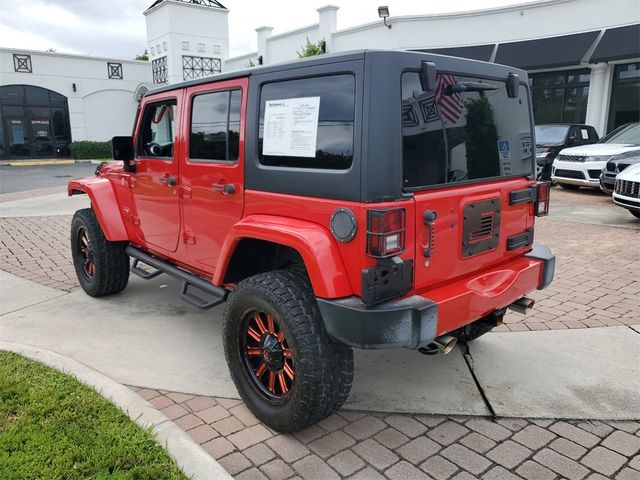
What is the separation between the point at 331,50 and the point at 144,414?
21.6 metres

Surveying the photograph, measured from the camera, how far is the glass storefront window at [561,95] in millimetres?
17891

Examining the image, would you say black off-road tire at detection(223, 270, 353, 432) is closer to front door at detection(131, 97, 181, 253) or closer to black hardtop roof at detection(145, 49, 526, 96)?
black hardtop roof at detection(145, 49, 526, 96)

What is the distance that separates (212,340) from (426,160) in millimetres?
2419

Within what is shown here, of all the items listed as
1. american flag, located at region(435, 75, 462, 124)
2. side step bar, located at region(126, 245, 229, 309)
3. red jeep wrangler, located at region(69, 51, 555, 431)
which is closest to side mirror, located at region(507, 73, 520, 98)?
red jeep wrangler, located at region(69, 51, 555, 431)

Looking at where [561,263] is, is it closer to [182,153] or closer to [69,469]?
[182,153]

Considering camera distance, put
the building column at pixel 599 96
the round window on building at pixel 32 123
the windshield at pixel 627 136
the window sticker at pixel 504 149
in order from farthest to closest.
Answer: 1. the round window on building at pixel 32 123
2. the building column at pixel 599 96
3. the windshield at pixel 627 136
4. the window sticker at pixel 504 149

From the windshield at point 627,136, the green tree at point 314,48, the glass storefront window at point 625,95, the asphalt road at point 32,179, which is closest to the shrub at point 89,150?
the asphalt road at point 32,179

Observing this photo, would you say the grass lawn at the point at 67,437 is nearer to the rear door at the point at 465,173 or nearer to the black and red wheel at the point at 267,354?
the black and red wheel at the point at 267,354

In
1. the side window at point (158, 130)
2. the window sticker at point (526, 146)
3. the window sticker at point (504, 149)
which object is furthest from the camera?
the side window at point (158, 130)

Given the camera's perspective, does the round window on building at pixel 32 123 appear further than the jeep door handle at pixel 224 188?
Yes

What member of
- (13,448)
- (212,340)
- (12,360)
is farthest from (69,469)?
(212,340)

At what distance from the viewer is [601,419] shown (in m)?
3.10

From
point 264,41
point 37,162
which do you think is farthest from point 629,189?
point 37,162

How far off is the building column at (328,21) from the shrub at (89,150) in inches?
523
